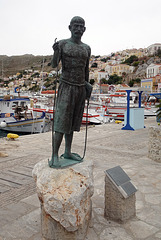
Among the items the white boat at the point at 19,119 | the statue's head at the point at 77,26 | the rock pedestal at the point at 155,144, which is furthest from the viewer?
the white boat at the point at 19,119

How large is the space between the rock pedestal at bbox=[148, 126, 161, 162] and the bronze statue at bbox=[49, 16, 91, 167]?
3.94m

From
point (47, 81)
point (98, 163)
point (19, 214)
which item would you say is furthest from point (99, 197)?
point (47, 81)

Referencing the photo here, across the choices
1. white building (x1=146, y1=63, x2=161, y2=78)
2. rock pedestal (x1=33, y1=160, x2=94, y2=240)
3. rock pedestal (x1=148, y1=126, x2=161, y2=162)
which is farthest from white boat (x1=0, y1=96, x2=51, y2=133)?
white building (x1=146, y1=63, x2=161, y2=78)

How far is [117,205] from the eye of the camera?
10.1 ft

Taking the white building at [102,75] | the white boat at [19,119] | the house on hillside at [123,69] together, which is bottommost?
the white boat at [19,119]

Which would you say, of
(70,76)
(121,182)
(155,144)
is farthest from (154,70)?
(70,76)

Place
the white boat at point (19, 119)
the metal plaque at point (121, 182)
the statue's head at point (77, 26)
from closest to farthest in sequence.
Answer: the statue's head at point (77, 26) → the metal plaque at point (121, 182) → the white boat at point (19, 119)

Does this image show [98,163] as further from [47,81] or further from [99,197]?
[47,81]

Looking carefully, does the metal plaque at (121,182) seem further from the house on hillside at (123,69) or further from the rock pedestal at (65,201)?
the house on hillside at (123,69)

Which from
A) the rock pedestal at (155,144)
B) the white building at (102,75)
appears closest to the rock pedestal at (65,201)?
the rock pedestal at (155,144)

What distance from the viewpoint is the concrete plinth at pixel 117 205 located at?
306 cm

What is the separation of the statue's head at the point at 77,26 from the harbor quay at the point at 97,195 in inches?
75.5

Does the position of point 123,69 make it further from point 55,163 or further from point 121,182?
point 55,163

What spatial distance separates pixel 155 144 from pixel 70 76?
4.31 meters
